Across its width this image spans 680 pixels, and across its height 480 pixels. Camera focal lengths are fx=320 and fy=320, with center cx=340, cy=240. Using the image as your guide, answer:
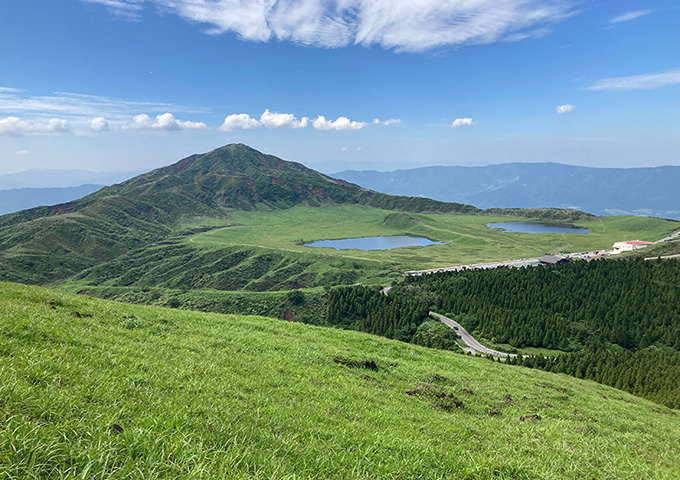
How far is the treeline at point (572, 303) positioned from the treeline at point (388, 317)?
9112 millimetres

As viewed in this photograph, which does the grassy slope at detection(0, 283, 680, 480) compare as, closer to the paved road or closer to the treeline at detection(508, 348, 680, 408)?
the treeline at detection(508, 348, 680, 408)

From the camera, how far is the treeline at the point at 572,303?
6412 cm

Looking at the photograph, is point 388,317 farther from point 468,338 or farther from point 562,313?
point 562,313

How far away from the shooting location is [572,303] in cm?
7538

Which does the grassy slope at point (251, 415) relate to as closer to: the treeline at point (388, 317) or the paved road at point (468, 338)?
the paved road at point (468, 338)

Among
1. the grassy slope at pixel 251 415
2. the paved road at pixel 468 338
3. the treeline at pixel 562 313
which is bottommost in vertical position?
the paved road at pixel 468 338

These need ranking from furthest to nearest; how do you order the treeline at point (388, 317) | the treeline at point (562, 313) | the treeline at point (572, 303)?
the treeline at point (388, 317) < the treeline at point (572, 303) < the treeline at point (562, 313)

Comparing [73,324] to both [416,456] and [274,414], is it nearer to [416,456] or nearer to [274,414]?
[274,414]

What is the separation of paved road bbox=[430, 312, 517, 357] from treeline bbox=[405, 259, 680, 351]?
2776mm

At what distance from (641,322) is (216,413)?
8706 centimetres

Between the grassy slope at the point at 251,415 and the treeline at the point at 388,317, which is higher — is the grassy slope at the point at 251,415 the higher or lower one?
the higher one

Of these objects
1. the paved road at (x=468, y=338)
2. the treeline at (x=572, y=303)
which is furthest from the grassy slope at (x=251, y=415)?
the treeline at (x=572, y=303)

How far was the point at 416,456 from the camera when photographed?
26.5 ft

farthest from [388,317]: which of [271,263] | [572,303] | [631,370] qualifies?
[271,263]
